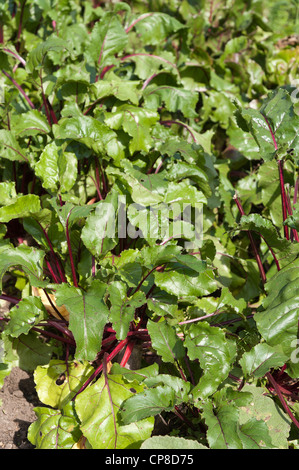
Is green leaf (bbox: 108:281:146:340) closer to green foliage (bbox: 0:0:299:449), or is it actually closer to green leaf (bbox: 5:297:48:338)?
green foliage (bbox: 0:0:299:449)

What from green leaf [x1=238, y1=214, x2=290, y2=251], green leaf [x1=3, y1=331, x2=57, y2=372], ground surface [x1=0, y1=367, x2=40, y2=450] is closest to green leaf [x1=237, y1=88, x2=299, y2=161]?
green leaf [x1=238, y1=214, x2=290, y2=251]

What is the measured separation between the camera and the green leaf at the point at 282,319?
1.88 m

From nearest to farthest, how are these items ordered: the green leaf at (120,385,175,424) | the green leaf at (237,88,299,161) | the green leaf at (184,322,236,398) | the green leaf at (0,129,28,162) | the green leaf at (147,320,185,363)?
the green leaf at (120,385,175,424) → the green leaf at (184,322,236,398) → the green leaf at (147,320,185,363) → the green leaf at (237,88,299,161) → the green leaf at (0,129,28,162)

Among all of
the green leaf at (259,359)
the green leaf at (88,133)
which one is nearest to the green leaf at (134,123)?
the green leaf at (88,133)

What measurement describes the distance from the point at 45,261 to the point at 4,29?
2.02m

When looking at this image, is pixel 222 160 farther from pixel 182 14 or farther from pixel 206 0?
pixel 206 0

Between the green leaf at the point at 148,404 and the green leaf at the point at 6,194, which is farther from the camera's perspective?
the green leaf at the point at 6,194

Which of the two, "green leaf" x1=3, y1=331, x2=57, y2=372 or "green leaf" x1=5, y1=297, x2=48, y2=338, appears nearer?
"green leaf" x1=5, y1=297, x2=48, y2=338

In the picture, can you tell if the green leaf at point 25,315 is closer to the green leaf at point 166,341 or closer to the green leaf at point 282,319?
the green leaf at point 166,341

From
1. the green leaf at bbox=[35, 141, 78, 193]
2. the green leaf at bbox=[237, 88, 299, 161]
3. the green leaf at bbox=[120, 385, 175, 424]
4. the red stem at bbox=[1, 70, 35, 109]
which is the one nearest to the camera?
the green leaf at bbox=[120, 385, 175, 424]

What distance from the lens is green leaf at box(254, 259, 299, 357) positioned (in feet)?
6.18

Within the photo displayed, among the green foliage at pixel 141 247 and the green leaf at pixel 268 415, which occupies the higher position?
the green foliage at pixel 141 247

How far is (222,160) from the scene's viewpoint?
3.20m
